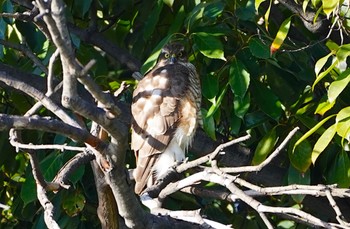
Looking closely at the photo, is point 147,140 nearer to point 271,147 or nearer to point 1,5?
point 271,147

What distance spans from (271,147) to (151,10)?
1.11m

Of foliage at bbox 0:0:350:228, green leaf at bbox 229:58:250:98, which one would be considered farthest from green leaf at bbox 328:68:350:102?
green leaf at bbox 229:58:250:98

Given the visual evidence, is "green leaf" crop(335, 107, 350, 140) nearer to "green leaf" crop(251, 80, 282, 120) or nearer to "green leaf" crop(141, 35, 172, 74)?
"green leaf" crop(251, 80, 282, 120)

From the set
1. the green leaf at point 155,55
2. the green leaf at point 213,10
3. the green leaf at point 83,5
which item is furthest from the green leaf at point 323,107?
the green leaf at point 83,5

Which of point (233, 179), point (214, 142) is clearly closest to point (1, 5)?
point (214, 142)

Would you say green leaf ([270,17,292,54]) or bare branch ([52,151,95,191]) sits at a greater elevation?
green leaf ([270,17,292,54])

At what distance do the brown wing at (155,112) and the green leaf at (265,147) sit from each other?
544 millimetres

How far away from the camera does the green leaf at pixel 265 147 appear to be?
4.16 meters

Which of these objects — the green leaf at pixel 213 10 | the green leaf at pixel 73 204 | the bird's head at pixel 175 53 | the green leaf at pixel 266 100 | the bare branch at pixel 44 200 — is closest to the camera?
the bare branch at pixel 44 200

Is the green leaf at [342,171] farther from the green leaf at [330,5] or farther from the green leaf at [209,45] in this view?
the green leaf at [330,5]

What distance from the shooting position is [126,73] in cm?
515

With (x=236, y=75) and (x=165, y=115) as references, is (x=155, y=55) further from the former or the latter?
(x=165, y=115)

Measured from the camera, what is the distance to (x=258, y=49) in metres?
3.91

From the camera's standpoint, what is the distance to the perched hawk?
4.59 m
